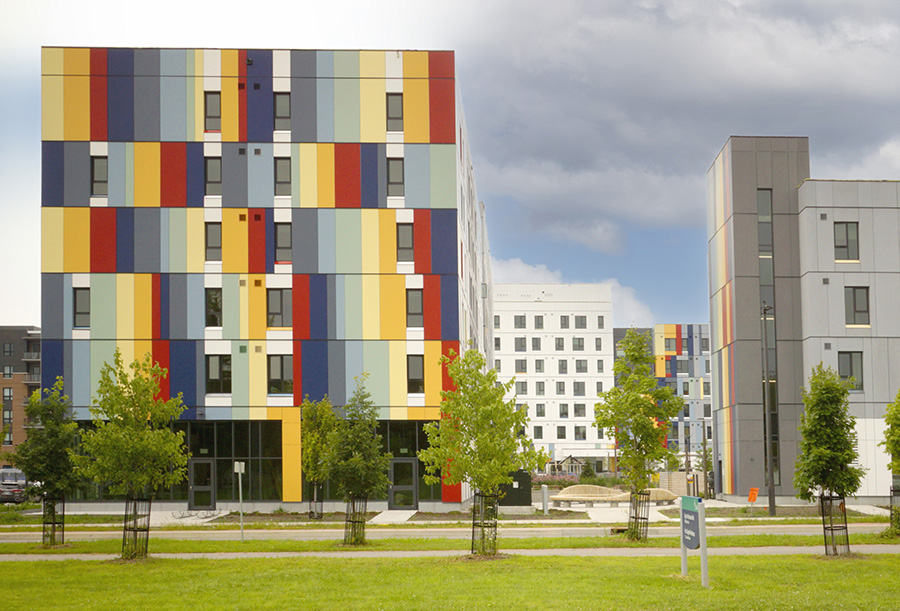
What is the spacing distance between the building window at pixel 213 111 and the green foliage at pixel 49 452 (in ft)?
72.9

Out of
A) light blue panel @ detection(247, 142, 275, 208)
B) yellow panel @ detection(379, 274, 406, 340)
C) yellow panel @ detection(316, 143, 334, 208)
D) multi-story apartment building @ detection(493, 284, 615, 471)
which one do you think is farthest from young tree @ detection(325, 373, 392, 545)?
multi-story apartment building @ detection(493, 284, 615, 471)

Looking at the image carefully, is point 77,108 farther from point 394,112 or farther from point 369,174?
point 394,112

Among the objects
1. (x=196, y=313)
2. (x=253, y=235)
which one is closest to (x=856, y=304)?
(x=253, y=235)

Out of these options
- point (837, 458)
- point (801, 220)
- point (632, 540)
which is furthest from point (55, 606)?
point (801, 220)

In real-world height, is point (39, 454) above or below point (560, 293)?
below

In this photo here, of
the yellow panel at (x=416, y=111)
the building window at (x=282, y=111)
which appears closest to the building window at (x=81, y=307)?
the building window at (x=282, y=111)

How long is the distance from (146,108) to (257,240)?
9.52m

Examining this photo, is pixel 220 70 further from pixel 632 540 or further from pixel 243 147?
pixel 632 540

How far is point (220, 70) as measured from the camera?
50750 mm

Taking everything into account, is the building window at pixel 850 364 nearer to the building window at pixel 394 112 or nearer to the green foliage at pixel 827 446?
the green foliage at pixel 827 446

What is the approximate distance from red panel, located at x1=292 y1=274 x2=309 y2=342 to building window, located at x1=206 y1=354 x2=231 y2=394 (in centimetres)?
397

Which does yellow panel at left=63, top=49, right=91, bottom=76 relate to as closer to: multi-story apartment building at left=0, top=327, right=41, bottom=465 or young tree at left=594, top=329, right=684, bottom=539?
young tree at left=594, top=329, right=684, bottom=539

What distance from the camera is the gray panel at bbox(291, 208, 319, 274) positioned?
50000 mm

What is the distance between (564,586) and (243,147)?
1457 inches
